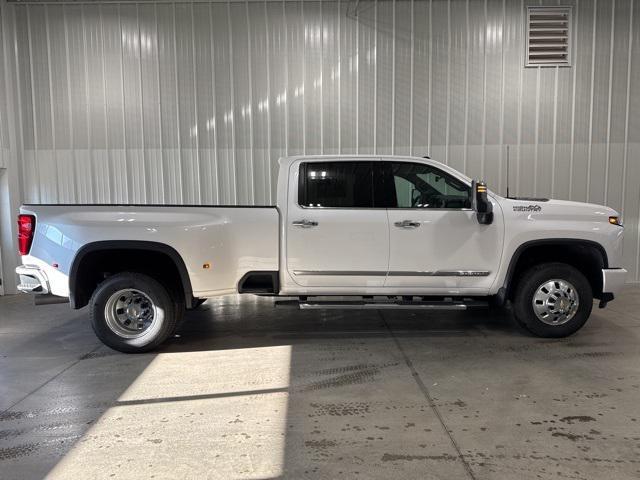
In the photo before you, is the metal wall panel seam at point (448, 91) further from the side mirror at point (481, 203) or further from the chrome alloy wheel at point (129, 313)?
the chrome alloy wheel at point (129, 313)

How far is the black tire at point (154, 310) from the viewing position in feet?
16.4

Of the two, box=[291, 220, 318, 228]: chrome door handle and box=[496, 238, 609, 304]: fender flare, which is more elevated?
box=[291, 220, 318, 228]: chrome door handle

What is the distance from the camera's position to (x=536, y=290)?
529 centimetres

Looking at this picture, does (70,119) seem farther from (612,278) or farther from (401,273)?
(612,278)

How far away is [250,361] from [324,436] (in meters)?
1.77

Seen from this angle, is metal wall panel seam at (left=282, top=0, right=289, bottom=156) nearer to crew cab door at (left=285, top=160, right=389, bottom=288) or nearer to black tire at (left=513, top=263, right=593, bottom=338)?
crew cab door at (left=285, top=160, right=389, bottom=288)

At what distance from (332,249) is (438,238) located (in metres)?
1.12

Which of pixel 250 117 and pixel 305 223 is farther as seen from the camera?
pixel 250 117

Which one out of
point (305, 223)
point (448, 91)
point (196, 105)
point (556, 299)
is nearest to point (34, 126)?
point (196, 105)

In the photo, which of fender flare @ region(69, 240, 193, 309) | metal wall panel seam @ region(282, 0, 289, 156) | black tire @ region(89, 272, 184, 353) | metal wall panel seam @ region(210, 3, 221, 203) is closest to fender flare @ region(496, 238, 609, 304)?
fender flare @ region(69, 240, 193, 309)

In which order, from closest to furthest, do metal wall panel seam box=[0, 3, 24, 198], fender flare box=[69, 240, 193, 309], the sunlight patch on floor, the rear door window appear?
the sunlight patch on floor
fender flare box=[69, 240, 193, 309]
the rear door window
metal wall panel seam box=[0, 3, 24, 198]

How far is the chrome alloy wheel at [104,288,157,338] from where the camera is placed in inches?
199

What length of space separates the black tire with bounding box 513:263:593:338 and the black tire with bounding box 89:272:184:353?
12.3 ft

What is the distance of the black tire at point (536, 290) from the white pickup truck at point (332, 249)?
0.01 metres
